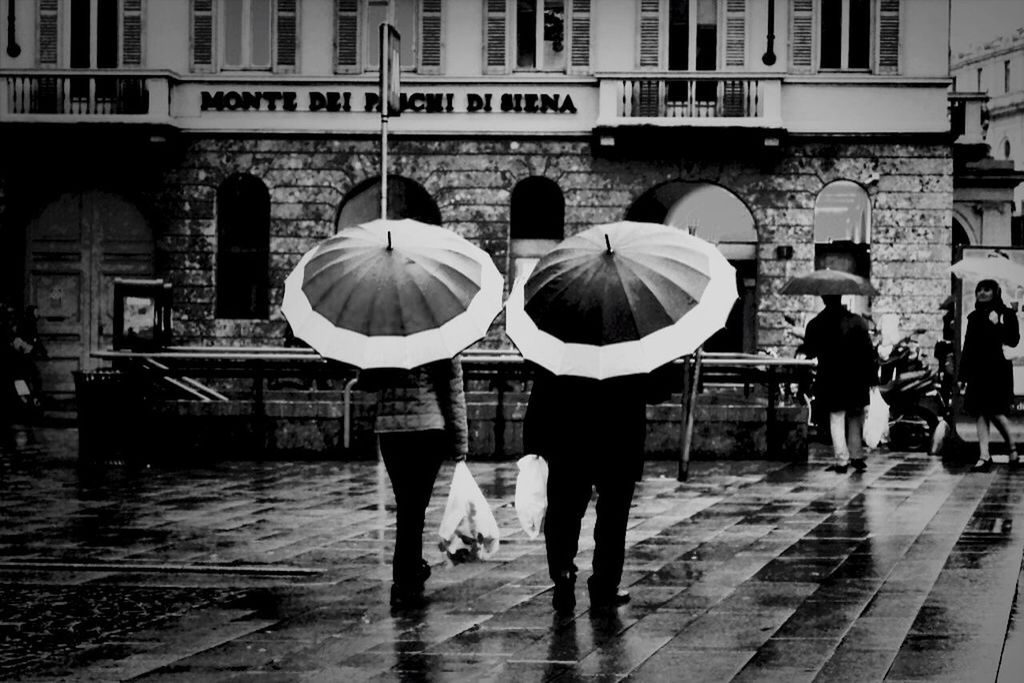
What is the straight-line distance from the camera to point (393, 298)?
25.0 ft

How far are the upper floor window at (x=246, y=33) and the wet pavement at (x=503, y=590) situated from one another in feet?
52.6

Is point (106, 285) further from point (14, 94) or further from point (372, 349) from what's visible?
point (372, 349)

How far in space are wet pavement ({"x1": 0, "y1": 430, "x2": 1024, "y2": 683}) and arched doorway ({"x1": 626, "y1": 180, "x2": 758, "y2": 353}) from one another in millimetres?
14355

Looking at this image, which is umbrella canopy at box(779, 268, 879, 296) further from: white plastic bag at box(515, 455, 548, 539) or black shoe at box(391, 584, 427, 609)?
black shoe at box(391, 584, 427, 609)

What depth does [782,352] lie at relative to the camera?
27078mm

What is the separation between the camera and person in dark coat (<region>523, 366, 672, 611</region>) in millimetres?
7359

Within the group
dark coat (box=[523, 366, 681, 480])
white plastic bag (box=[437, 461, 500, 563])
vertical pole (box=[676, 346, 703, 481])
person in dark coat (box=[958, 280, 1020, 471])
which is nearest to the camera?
dark coat (box=[523, 366, 681, 480])

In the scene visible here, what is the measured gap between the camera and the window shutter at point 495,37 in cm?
2795

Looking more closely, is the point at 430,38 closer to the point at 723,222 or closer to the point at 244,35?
the point at 244,35

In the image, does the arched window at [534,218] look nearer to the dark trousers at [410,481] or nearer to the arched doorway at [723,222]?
the arched doorway at [723,222]

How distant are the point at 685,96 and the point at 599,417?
2072 cm

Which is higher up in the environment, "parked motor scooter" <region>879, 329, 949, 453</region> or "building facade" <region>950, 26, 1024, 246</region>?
"building facade" <region>950, 26, 1024, 246</region>

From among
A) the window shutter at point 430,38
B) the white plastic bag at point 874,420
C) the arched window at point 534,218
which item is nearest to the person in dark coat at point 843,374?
the white plastic bag at point 874,420

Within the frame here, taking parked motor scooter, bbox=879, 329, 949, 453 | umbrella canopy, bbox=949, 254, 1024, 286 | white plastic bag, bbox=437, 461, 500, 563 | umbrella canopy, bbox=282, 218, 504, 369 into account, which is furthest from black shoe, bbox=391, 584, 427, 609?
parked motor scooter, bbox=879, 329, 949, 453
